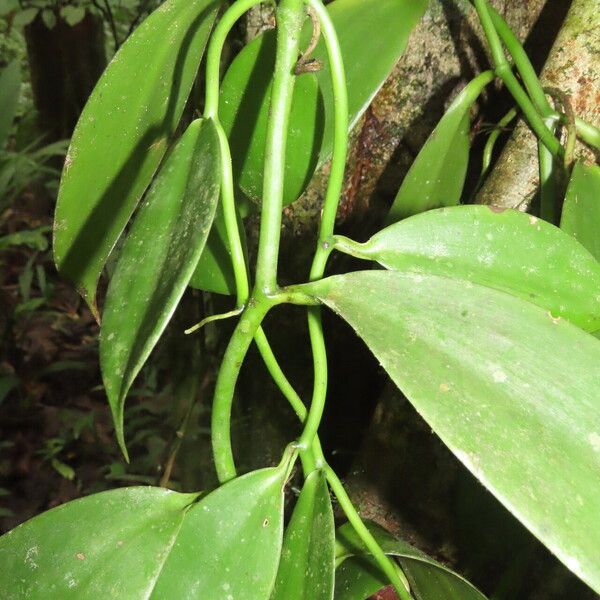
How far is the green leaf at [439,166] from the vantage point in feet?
1.84

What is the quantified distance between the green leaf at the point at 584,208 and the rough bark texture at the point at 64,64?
1.90 meters

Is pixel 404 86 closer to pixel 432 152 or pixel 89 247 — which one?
pixel 432 152

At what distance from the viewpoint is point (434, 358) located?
0.30 meters

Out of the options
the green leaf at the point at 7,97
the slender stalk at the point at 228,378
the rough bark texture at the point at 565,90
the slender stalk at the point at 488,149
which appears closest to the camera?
the slender stalk at the point at 228,378

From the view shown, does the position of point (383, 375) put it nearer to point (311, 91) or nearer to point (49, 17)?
point (311, 91)

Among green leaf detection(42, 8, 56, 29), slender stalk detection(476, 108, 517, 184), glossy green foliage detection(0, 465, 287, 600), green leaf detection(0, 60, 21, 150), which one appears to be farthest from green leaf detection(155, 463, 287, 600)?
green leaf detection(42, 8, 56, 29)

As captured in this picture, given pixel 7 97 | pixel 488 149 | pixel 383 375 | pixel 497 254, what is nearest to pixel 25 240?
pixel 7 97

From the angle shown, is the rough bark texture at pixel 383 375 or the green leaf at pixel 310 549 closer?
the green leaf at pixel 310 549

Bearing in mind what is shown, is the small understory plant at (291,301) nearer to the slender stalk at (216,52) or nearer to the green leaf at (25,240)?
the slender stalk at (216,52)

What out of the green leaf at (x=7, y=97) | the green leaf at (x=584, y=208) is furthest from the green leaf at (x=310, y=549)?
the green leaf at (x=7, y=97)

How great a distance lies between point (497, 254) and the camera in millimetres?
371

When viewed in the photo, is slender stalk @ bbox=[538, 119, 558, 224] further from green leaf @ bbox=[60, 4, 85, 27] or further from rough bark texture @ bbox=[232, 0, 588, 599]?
green leaf @ bbox=[60, 4, 85, 27]

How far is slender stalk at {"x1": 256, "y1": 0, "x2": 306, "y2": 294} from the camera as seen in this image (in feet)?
1.14

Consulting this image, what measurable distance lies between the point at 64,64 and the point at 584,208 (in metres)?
2.09
